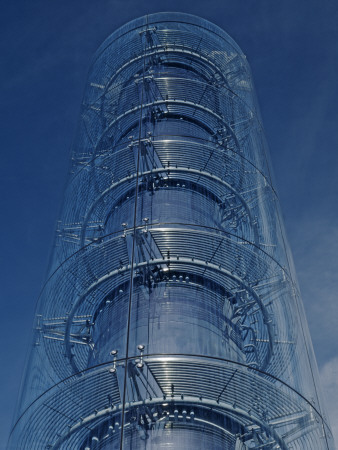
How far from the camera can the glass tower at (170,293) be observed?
41.5ft

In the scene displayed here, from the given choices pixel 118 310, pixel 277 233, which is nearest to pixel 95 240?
pixel 118 310

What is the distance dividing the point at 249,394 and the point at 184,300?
2853 millimetres

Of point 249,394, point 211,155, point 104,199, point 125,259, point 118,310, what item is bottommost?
point 249,394

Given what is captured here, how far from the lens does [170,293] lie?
49.6 feet

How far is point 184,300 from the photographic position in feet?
49.0

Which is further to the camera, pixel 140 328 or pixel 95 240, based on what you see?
pixel 95 240

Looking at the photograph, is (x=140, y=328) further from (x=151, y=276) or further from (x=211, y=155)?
(x=211, y=155)

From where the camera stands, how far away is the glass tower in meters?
12.7

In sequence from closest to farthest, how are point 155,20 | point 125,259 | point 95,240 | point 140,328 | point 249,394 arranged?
point 249,394
point 140,328
point 125,259
point 95,240
point 155,20

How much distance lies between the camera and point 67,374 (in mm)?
14773

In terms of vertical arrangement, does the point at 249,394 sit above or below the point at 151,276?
below

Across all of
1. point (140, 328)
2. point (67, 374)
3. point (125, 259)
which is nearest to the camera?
point (140, 328)

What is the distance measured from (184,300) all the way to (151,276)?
1.02 m

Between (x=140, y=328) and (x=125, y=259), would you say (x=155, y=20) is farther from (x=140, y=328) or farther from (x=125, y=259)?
(x=140, y=328)
